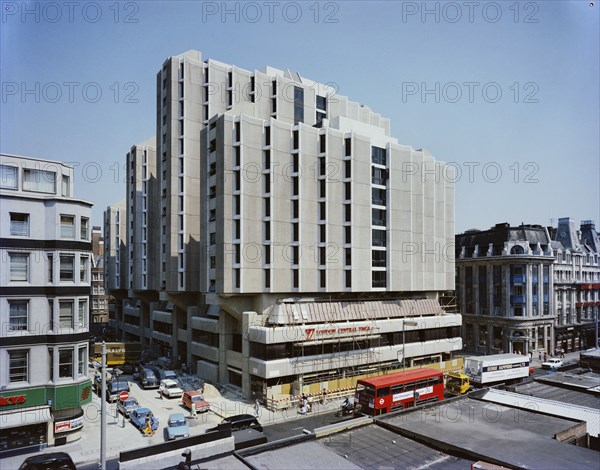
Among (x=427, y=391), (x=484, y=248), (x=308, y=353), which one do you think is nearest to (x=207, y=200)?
(x=308, y=353)

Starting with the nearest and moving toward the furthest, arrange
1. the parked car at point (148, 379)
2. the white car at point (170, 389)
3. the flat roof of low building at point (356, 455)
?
1. the flat roof of low building at point (356, 455)
2. the white car at point (170, 389)
3. the parked car at point (148, 379)

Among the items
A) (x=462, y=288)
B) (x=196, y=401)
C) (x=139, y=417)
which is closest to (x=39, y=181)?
(x=139, y=417)

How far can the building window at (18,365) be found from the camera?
3206cm

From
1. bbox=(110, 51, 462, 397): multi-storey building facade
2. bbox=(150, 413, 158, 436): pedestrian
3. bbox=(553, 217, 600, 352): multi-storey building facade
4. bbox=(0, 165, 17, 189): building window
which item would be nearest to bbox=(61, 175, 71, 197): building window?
bbox=(0, 165, 17, 189): building window

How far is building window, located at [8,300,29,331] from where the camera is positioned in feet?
106

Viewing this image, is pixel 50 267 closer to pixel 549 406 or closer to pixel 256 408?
pixel 256 408

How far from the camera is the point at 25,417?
3180 cm

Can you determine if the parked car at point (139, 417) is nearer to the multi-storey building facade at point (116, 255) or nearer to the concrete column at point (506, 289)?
the multi-storey building facade at point (116, 255)

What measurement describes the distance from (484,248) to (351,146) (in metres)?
42.2

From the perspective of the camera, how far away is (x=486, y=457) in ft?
69.1

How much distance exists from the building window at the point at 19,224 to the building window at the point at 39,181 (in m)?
2.19

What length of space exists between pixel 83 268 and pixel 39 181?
7.73 m

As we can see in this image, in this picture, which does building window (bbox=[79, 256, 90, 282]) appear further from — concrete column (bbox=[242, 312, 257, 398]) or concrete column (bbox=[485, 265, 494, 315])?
concrete column (bbox=[485, 265, 494, 315])

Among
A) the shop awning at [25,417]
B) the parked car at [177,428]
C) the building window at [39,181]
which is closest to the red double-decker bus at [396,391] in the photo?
the parked car at [177,428]
